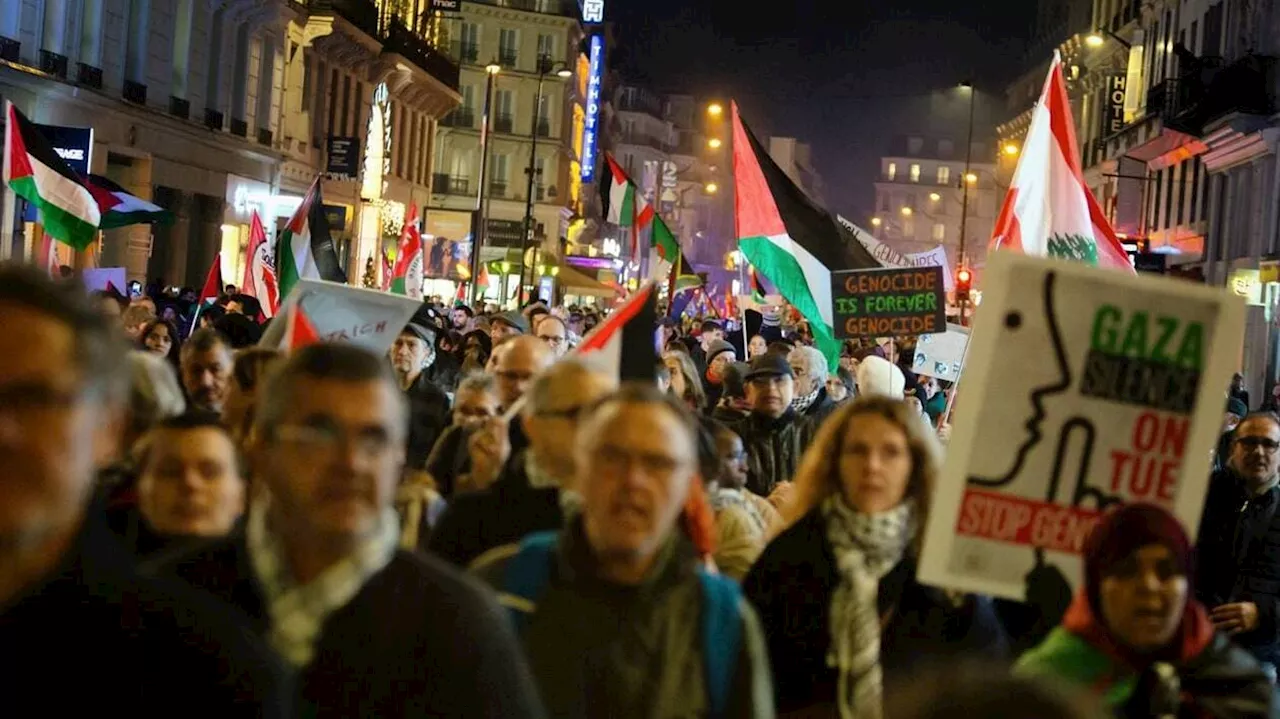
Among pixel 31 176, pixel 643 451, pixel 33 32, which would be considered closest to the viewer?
pixel 643 451

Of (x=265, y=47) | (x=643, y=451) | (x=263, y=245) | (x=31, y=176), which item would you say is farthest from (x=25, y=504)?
(x=265, y=47)

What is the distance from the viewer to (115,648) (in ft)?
8.16

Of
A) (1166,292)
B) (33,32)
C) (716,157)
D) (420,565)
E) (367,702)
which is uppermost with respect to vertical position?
(716,157)

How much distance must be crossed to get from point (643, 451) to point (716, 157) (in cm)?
16937

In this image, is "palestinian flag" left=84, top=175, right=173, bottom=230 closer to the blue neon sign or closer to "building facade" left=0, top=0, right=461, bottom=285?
Result: "building facade" left=0, top=0, right=461, bottom=285

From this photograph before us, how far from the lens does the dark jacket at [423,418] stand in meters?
9.12

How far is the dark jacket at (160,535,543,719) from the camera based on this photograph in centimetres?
309

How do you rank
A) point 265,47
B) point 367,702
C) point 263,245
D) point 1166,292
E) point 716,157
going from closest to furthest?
point 367,702, point 1166,292, point 263,245, point 265,47, point 716,157

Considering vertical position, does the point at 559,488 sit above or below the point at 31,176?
below

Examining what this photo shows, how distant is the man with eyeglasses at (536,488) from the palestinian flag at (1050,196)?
6325mm

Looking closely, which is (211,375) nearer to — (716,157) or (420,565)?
(420,565)

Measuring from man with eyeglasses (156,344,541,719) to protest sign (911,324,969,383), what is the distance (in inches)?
535

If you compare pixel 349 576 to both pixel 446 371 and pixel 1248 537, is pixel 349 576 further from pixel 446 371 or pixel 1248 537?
pixel 446 371

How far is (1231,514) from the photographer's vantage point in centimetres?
880
